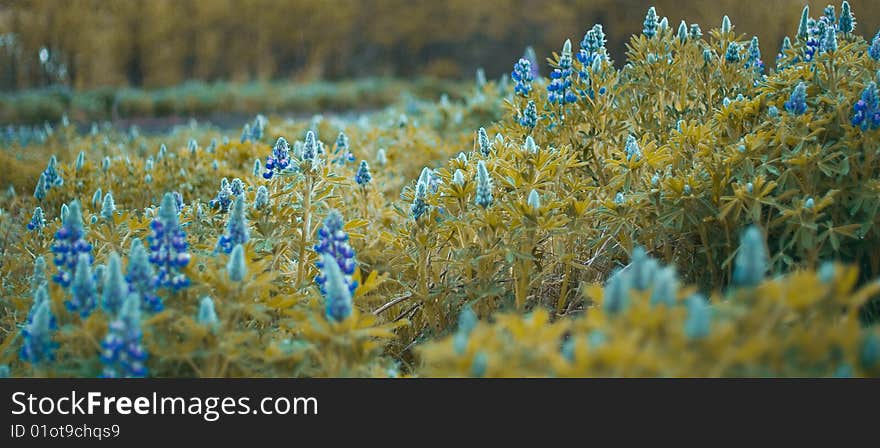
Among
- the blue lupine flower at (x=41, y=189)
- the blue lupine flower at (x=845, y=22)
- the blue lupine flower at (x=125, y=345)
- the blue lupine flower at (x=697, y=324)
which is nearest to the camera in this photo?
the blue lupine flower at (x=697, y=324)

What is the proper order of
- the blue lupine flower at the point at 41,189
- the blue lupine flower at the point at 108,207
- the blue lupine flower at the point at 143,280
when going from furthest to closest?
1. the blue lupine flower at the point at 41,189
2. the blue lupine flower at the point at 108,207
3. the blue lupine flower at the point at 143,280

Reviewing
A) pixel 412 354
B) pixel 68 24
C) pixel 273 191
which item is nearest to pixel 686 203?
pixel 412 354

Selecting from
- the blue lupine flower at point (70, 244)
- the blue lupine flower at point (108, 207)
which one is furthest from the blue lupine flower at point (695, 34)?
the blue lupine flower at point (70, 244)

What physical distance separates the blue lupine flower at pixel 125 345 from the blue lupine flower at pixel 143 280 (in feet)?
0.71

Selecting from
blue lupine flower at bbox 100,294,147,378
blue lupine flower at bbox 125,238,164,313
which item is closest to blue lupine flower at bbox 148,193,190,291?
blue lupine flower at bbox 125,238,164,313

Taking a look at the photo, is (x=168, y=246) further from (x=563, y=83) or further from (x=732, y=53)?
(x=732, y=53)

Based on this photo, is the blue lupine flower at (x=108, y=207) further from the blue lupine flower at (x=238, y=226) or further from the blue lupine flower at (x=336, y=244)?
the blue lupine flower at (x=336, y=244)

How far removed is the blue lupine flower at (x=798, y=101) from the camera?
295 cm

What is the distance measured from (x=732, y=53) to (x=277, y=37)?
21.2 meters

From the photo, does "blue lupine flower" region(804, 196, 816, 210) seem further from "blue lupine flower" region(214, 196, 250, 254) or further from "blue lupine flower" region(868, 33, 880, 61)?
"blue lupine flower" region(214, 196, 250, 254)

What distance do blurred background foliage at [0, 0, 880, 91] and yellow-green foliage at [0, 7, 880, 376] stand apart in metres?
9.53

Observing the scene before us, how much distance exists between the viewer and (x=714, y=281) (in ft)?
9.99

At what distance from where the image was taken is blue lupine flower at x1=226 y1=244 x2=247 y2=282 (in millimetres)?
2193
